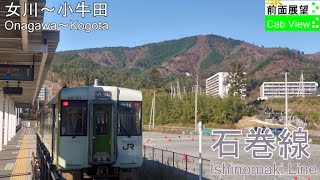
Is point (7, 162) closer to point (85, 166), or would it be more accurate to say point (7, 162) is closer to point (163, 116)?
point (85, 166)

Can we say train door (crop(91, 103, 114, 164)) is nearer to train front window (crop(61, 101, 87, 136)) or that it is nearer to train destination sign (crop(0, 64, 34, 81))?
train front window (crop(61, 101, 87, 136))

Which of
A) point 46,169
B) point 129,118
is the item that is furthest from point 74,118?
point 46,169

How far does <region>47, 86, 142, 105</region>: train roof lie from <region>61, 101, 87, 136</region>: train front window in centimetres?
18

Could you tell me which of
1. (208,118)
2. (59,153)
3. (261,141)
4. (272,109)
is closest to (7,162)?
(59,153)

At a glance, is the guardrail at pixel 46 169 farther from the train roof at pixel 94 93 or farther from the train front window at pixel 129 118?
the train front window at pixel 129 118

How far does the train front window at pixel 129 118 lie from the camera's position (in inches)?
501

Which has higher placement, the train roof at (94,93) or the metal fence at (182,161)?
the train roof at (94,93)

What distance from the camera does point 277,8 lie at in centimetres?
1355

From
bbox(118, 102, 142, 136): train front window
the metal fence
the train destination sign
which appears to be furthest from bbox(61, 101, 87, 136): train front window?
the metal fence

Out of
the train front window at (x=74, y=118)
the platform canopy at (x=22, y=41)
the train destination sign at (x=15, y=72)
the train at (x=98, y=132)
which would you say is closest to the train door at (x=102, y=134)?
the train at (x=98, y=132)

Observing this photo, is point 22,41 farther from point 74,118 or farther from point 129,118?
point 129,118

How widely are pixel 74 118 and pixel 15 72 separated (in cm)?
281

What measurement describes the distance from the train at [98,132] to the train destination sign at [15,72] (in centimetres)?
186

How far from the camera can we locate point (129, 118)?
1284 centimetres
